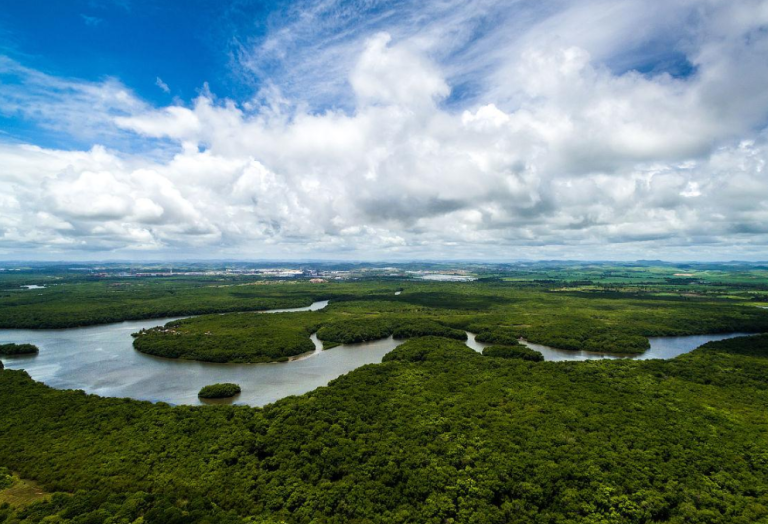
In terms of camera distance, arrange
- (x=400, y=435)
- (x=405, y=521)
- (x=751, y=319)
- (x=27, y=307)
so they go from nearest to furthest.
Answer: (x=405, y=521) < (x=400, y=435) < (x=751, y=319) < (x=27, y=307)

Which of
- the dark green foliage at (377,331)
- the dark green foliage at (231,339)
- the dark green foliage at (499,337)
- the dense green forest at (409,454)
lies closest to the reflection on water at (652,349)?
the dark green foliage at (499,337)

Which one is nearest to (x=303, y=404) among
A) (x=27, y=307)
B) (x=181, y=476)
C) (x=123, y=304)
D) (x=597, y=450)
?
(x=181, y=476)

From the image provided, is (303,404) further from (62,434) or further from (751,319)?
(751,319)

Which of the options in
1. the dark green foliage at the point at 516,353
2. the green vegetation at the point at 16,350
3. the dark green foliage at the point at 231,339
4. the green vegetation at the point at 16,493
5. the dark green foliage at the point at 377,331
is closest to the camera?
the green vegetation at the point at 16,493

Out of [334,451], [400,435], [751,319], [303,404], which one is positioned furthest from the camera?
[751,319]

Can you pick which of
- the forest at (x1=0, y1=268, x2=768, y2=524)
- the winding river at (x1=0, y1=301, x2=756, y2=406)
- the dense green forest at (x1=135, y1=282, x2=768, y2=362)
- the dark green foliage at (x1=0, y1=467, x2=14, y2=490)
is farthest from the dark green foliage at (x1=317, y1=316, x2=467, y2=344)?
the dark green foliage at (x1=0, y1=467, x2=14, y2=490)

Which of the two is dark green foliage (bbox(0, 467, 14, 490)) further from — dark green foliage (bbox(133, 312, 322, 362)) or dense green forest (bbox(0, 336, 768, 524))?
dark green foliage (bbox(133, 312, 322, 362))

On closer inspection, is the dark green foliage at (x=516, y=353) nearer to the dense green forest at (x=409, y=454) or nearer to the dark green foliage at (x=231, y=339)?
the dense green forest at (x=409, y=454)
